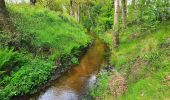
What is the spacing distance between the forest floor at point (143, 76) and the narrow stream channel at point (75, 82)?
73 cm

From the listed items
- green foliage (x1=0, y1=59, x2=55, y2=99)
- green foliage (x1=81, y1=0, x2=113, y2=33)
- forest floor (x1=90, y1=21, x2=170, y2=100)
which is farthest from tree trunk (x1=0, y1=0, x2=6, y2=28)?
green foliage (x1=81, y1=0, x2=113, y2=33)

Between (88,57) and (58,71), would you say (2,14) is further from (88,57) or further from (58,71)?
(88,57)

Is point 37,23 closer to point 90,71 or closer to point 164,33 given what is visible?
point 90,71

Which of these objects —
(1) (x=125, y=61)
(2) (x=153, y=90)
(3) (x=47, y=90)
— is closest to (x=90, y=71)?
(1) (x=125, y=61)

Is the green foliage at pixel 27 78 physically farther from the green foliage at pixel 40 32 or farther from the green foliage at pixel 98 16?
the green foliage at pixel 98 16

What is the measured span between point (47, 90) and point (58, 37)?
7422 mm

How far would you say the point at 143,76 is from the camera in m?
11.4

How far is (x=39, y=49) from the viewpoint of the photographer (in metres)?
15.9

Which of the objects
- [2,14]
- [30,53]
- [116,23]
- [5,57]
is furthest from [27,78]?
[116,23]

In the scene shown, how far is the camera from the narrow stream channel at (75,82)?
1247 centimetres

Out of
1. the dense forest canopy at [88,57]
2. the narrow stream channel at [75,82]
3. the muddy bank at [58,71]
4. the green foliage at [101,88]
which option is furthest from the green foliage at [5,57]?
the green foliage at [101,88]

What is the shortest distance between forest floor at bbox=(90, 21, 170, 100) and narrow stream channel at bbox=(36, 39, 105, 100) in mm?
731

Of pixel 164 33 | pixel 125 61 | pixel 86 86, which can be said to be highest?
pixel 164 33

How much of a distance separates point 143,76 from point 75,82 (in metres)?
4.14
